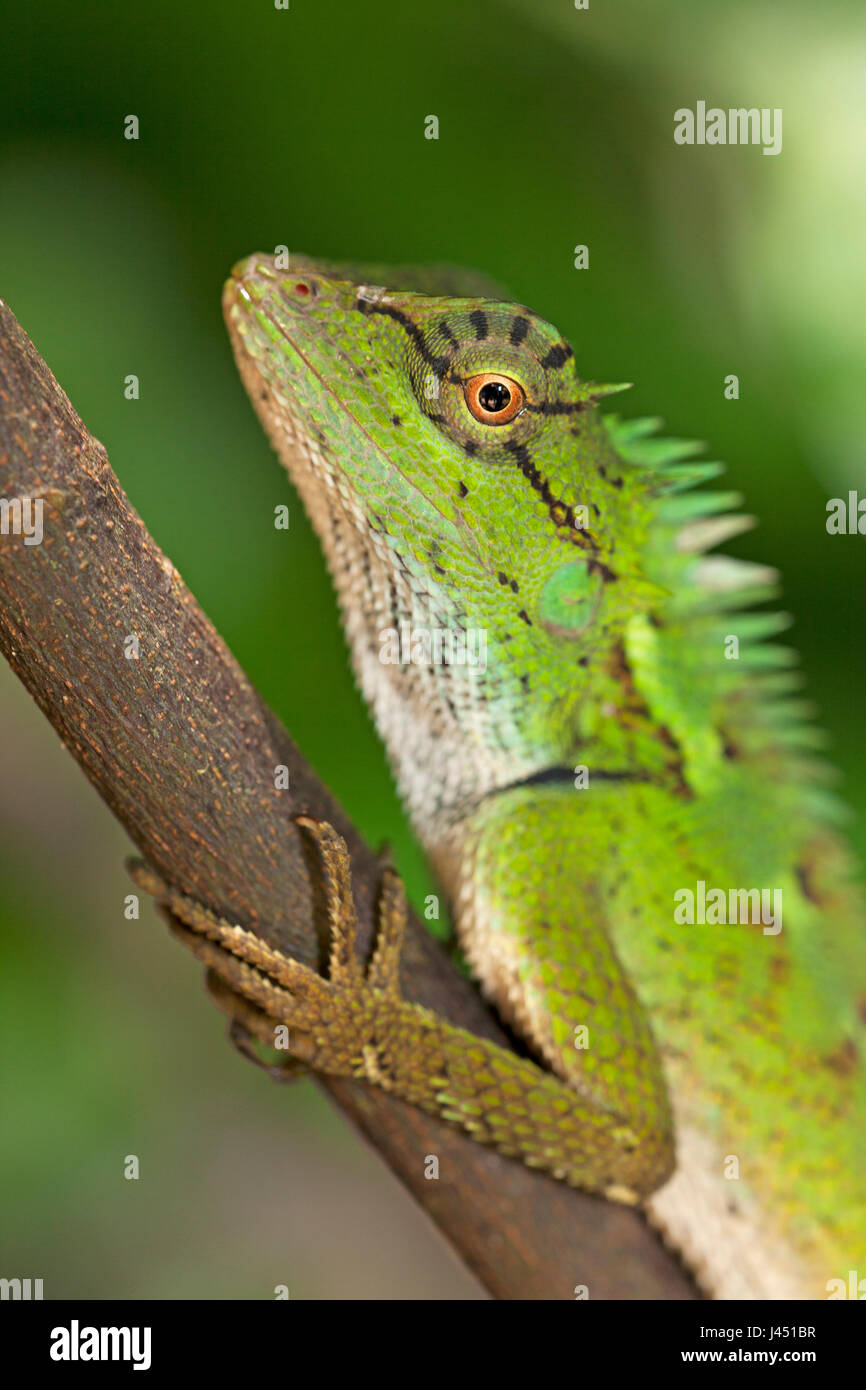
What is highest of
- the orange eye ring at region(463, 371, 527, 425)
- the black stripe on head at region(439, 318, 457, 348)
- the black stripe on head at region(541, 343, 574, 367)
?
the black stripe on head at region(439, 318, 457, 348)

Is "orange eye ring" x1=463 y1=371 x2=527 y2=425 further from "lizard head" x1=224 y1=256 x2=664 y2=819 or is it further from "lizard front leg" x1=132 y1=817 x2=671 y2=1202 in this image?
"lizard front leg" x1=132 y1=817 x2=671 y2=1202

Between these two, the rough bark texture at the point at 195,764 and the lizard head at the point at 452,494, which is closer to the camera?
the rough bark texture at the point at 195,764

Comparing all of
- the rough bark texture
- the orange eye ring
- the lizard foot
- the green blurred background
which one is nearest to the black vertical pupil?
the orange eye ring

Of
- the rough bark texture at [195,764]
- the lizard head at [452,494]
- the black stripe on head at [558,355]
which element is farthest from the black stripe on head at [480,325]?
the rough bark texture at [195,764]

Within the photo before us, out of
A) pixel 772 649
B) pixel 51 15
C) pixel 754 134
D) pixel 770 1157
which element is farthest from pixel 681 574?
pixel 51 15

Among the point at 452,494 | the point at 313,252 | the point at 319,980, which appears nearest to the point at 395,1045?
the point at 319,980

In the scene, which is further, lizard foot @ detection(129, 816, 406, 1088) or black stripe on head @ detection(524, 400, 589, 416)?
black stripe on head @ detection(524, 400, 589, 416)

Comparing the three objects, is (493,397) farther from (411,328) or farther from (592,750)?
(592,750)

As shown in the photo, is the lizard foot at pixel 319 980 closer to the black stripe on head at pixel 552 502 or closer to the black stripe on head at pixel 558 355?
the black stripe on head at pixel 552 502
